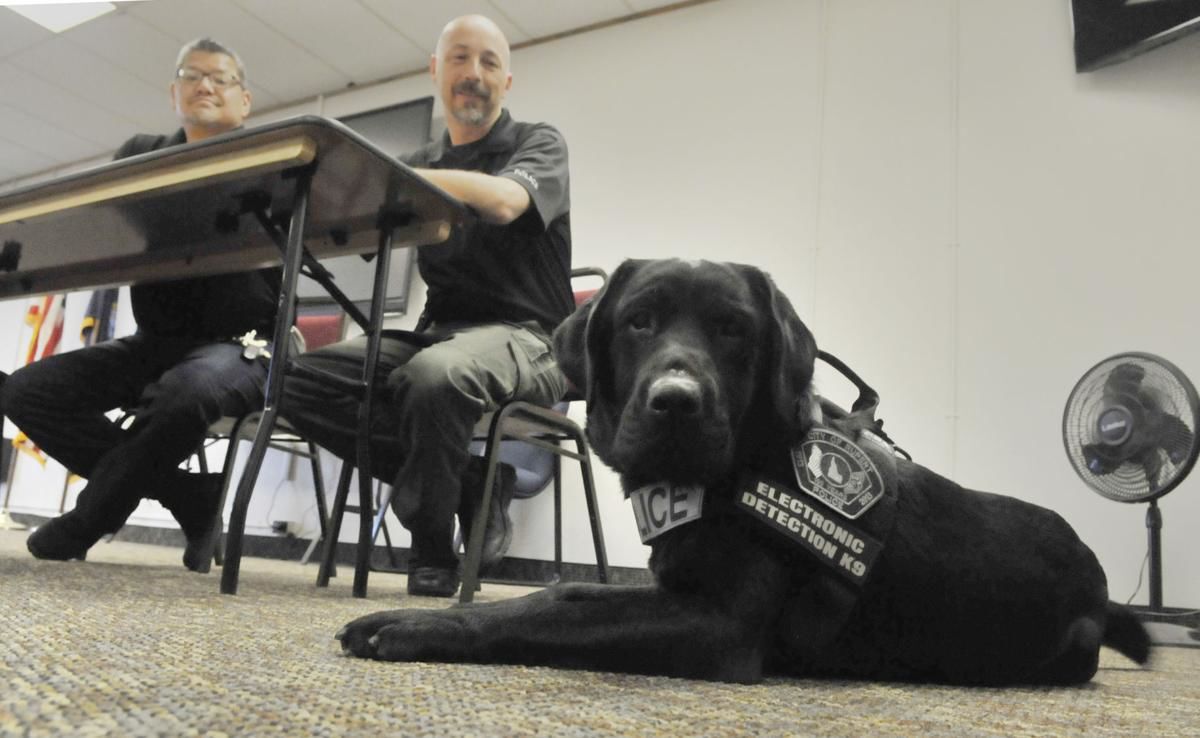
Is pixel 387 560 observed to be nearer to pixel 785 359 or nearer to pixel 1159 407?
pixel 1159 407

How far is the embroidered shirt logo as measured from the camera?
2.08 meters

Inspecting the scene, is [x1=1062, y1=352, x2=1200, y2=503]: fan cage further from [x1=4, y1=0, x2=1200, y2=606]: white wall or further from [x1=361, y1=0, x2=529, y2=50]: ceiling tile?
[x1=361, y1=0, x2=529, y2=50]: ceiling tile

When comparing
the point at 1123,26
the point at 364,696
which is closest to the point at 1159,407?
the point at 1123,26

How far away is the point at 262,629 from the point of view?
3.75 feet

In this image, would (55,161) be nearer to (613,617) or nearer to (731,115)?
(731,115)

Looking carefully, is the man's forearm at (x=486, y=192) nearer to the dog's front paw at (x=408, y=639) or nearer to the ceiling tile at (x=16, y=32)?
the dog's front paw at (x=408, y=639)

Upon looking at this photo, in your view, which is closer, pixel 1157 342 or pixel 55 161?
pixel 1157 342

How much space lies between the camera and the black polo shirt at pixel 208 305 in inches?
94.7

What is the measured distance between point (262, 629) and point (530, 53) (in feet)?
14.9

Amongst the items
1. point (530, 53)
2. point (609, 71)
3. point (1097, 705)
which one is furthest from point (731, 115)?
point (1097, 705)

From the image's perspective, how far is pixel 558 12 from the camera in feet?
15.5

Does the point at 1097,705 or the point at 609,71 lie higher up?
the point at 609,71

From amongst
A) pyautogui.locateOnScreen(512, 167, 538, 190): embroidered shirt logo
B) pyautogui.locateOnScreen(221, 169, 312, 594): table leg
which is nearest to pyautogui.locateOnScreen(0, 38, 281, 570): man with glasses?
pyautogui.locateOnScreen(221, 169, 312, 594): table leg

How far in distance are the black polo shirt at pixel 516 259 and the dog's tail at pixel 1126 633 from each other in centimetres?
144
